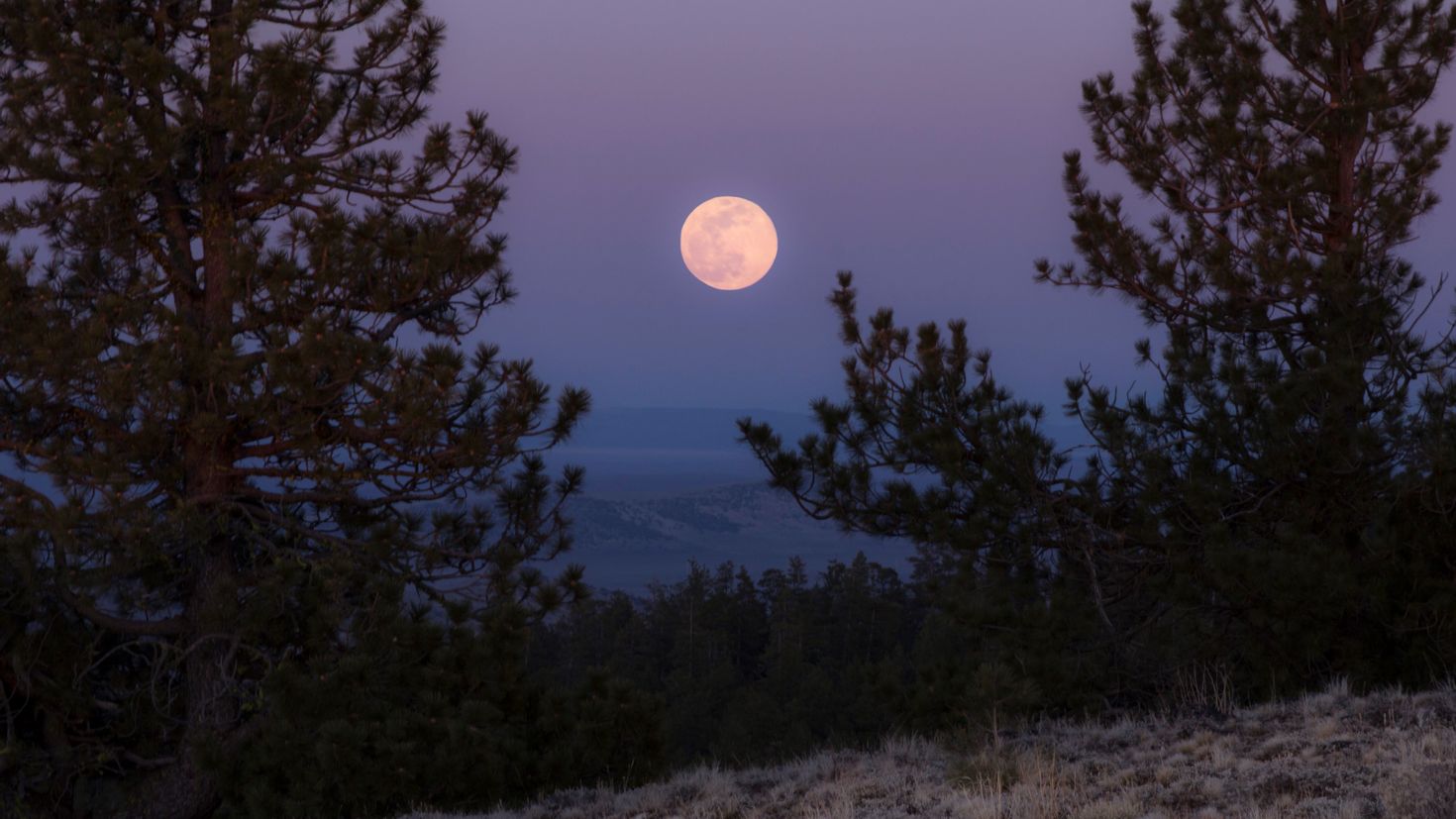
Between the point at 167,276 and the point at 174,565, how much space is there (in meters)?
3.08

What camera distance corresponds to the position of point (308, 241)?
34.7 ft

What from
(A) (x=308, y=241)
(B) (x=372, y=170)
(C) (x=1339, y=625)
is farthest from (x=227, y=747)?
(C) (x=1339, y=625)

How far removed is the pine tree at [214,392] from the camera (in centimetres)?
1012

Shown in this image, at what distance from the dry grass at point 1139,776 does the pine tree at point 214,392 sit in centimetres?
420

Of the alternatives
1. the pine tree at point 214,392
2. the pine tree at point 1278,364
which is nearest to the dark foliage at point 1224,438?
the pine tree at point 1278,364

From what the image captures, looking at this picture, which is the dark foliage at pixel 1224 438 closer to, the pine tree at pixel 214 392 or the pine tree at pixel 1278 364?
the pine tree at pixel 1278 364

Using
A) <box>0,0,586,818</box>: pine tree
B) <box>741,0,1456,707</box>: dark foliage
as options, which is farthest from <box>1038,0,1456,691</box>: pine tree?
<box>0,0,586,818</box>: pine tree

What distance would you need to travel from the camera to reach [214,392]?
1045 cm

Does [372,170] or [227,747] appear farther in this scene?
[372,170]

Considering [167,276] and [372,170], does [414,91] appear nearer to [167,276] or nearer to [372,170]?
[372,170]

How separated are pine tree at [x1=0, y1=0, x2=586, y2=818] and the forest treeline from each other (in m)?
0.05

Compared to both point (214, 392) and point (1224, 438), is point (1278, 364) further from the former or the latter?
point (214, 392)

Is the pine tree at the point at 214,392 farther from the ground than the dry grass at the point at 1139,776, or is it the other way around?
the pine tree at the point at 214,392

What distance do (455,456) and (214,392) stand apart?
2.32 meters
